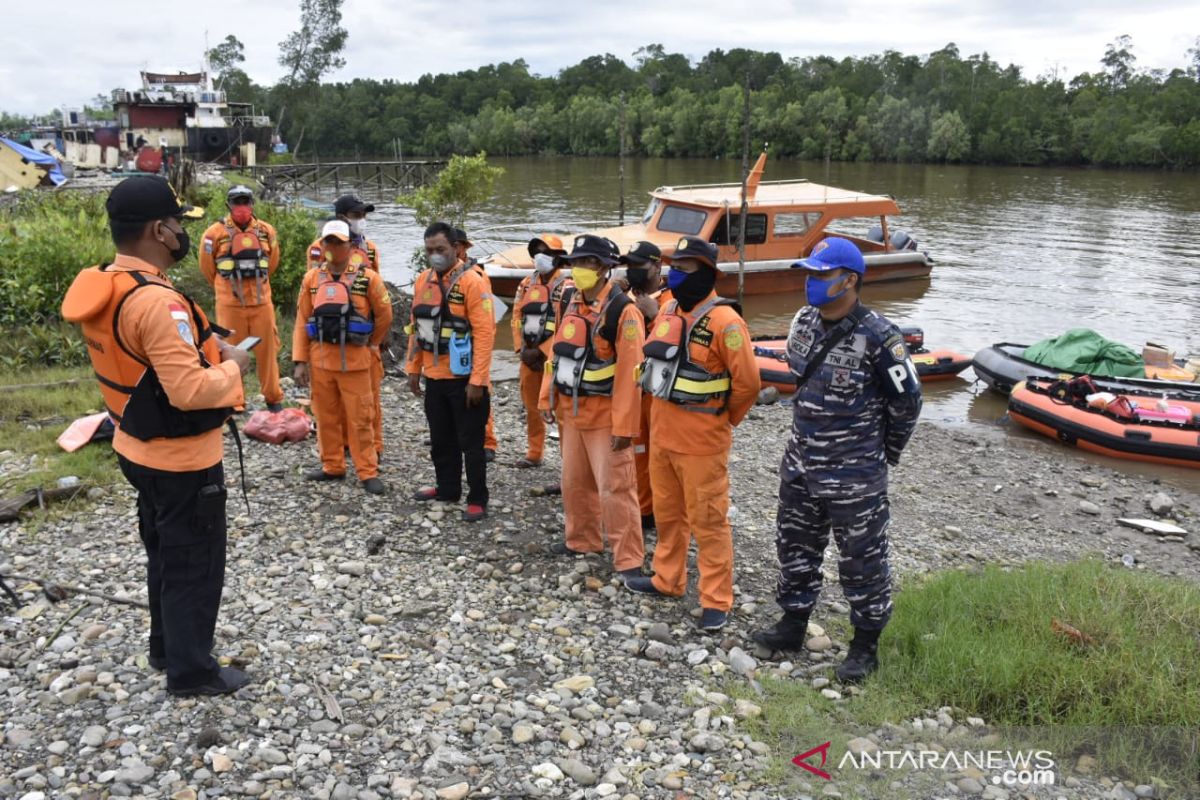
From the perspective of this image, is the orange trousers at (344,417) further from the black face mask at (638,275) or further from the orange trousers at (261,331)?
the black face mask at (638,275)

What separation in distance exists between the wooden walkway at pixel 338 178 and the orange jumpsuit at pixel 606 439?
2725 cm

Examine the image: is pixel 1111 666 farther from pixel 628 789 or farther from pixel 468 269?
pixel 468 269

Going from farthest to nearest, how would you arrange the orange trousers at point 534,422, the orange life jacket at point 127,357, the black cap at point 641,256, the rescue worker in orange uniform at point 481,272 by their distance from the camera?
the orange trousers at point 534,422
the rescue worker in orange uniform at point 481,272
the black cap at point 641,256
the orange life jacket at point 127,357

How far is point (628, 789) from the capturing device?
3.39m

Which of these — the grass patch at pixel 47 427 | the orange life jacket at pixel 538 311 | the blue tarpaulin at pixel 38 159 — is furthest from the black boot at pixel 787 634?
the blue tarpaulin at pixel 38 159

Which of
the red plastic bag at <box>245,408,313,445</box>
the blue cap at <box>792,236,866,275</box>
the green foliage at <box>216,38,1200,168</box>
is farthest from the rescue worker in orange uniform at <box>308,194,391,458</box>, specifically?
the green foliage at <box>216,38,1200,168</box>

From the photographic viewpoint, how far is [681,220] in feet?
55.5

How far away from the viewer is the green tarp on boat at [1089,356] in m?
11.8

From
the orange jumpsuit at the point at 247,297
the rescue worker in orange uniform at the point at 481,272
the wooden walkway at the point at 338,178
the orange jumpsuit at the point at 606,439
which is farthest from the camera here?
A: the wooden walkway at the point at 338,178

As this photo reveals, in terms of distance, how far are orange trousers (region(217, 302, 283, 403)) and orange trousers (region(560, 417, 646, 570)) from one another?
376 cm

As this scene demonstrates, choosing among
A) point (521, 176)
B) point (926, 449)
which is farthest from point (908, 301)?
point (521, 176)

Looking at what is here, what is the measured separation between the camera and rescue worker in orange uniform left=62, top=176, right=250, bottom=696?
10.5ft

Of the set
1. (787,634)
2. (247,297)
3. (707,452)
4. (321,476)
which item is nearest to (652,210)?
(247,297)

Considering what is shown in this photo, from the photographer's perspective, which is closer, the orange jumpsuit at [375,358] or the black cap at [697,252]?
the black cap at [697,252]
